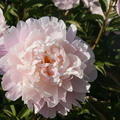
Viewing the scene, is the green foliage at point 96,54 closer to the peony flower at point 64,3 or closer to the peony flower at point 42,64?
the peony flower at point 64,3

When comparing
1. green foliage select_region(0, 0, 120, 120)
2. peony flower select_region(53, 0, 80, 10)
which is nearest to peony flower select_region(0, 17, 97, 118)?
green foliage select_region(0, 0, 120, 120)

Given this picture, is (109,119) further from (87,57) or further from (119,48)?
(87,57)

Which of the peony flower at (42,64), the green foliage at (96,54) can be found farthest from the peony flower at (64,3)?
the peony flower at (42,64)

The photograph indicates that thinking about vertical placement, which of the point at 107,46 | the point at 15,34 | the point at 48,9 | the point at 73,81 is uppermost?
the point at 15,34

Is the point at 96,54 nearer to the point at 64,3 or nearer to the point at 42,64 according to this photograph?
the point at 64,3

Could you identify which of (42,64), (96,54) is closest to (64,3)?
(96,54)

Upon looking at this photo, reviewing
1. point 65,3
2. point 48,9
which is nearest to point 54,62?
point 65,3
